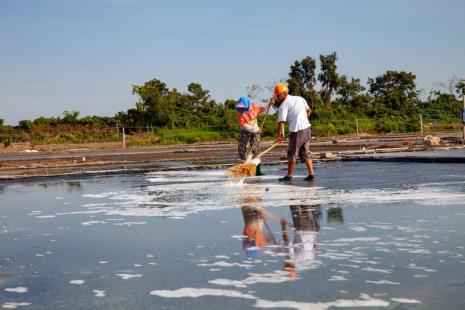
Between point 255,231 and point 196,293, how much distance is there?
214 cm

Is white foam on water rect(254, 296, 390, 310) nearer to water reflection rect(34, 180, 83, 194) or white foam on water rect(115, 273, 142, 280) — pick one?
white foam on water rect(115, 273, 142, 280)

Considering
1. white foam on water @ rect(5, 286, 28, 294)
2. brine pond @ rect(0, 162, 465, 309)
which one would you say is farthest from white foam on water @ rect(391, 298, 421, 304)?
white foam on water @ rect(5, 286, 28, 294)

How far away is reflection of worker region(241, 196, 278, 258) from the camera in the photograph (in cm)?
521

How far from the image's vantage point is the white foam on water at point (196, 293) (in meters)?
3.83

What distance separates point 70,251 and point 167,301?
188cm

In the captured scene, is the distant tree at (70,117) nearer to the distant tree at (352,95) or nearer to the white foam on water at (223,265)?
the distant tree at (352,95)

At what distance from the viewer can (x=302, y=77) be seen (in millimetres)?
60562

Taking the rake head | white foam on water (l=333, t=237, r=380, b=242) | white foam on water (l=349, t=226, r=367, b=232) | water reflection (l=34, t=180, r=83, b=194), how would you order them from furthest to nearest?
the rake head
water reflection (l=34, t=180, r=83, b=194)
white foam on water (l=349, t=226, r=367, b=232)
white foam on water (l=333, t=237, r=380, b=242)

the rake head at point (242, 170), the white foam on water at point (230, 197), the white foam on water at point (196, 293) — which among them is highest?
the rake head at point (242, 170)

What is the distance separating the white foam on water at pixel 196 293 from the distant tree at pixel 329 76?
56.2m

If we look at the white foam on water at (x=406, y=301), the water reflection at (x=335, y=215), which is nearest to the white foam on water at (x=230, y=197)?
the water reflection at (x=335, y=215)

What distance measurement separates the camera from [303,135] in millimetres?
11328

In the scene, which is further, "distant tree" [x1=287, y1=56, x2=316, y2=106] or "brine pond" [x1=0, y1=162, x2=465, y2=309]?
"distant tree" [x1=287, y1=56, x2=316, y2=106]

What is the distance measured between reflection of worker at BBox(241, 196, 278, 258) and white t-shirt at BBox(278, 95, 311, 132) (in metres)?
3.55
